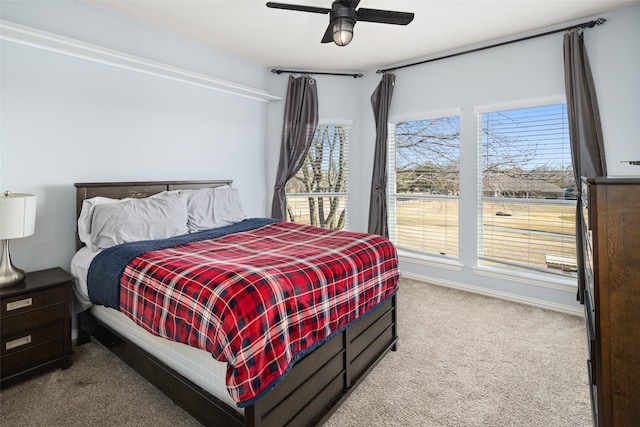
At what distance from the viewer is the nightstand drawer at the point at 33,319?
2031 millimetres

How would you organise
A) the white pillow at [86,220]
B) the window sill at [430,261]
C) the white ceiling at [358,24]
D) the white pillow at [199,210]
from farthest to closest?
the window sill at [430,261]
the white pillow at [199,210]
the white ceiling at [358,24]
the white pillow at [86,220]

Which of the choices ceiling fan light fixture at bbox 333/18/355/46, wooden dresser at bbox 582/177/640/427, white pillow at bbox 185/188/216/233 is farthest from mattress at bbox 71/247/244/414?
ceiling fan light fixture at bbox 333/18/355/46

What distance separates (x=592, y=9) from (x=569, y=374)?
2.97 m

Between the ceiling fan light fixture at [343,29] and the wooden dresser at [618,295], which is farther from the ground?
the ceiling fan light fixture at [343,29]

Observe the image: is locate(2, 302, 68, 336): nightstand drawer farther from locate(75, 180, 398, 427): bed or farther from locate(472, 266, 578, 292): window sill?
locate(472, 266, 578, 292): window sill

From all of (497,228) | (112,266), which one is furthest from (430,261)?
(112,266)

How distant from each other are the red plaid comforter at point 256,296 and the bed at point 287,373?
0.09 m

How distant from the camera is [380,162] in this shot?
4336 mm

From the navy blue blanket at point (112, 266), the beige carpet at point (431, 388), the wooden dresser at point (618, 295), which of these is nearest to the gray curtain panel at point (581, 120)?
the beige carpet at point (431, 388)

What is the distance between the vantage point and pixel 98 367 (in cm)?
229

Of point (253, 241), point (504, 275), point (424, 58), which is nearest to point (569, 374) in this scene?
point (504, 275)

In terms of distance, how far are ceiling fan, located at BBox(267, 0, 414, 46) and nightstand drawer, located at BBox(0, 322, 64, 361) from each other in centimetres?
258

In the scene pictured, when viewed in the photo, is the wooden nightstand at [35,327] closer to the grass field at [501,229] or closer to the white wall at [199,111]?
the white wall at [199,111]

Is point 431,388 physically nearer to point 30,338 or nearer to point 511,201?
point 511,201
